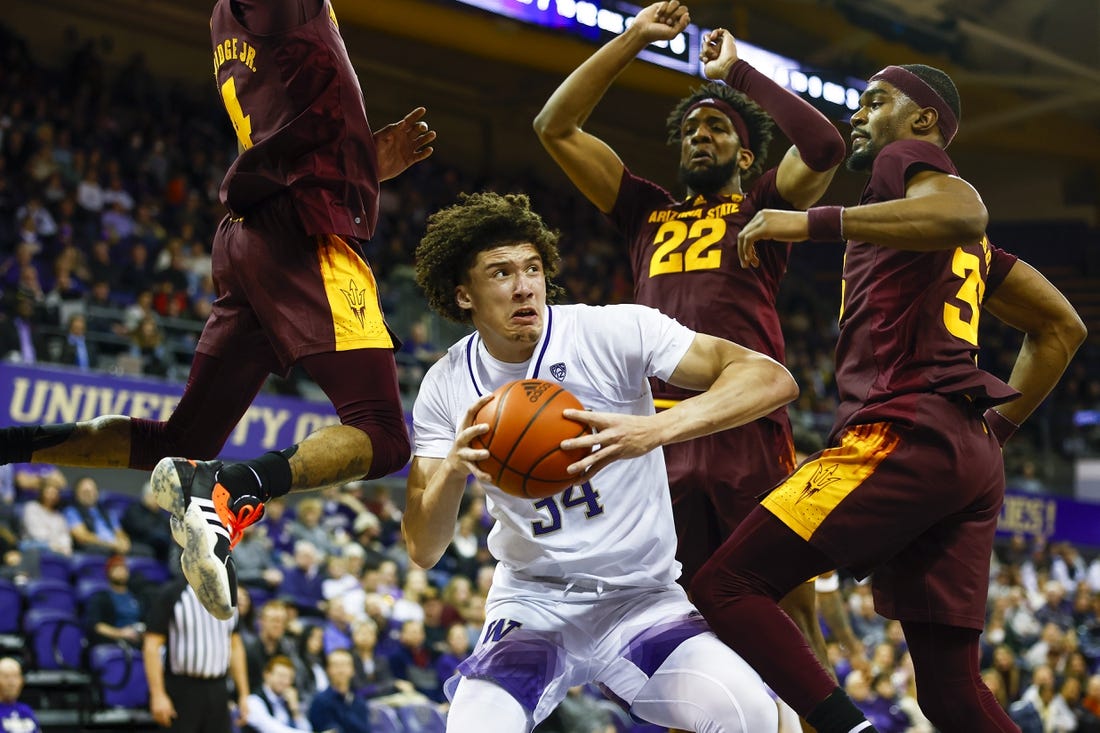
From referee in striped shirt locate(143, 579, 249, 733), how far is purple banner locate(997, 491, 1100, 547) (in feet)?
49.4

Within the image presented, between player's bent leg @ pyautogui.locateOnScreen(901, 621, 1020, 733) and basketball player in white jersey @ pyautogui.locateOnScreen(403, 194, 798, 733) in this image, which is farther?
player's bent leg @ pyautogui.locateOnScreen(901, 621, 1020, 733)

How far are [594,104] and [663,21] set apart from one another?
0.55 m

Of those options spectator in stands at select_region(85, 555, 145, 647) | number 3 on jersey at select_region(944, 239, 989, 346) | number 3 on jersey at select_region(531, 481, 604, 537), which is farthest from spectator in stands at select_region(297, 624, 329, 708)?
number 3 on jersey at select_region(944, 239, 989, 346)

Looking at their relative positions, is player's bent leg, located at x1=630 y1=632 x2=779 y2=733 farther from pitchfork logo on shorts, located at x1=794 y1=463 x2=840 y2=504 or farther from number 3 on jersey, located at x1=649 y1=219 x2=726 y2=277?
number 3 on jersey, located at x1=649 y1=219 x2=726 y2=277

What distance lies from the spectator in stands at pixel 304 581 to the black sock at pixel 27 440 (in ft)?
22.8

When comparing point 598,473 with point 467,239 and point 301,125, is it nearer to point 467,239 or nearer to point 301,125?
point 467,239

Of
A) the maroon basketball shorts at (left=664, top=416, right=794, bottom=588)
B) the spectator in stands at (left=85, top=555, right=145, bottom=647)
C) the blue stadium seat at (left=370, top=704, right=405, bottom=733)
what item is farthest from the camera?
the blue stadium seat at (left=370, top=704, right=405, bottom=733)

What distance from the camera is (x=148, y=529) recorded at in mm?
10906

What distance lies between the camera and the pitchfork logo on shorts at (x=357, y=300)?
3929mm

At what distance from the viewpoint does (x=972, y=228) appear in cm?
382

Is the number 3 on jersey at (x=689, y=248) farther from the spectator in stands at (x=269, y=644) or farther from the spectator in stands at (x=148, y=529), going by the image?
the spectator in stands at (x=148, y=529)

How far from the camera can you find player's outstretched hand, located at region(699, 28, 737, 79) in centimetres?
457

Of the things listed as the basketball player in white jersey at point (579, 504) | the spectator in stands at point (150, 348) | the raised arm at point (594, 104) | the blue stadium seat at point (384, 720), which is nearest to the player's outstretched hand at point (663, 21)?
the raised arm at point (594, 104)

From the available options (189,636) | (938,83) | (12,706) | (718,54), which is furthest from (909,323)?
(12,706)
